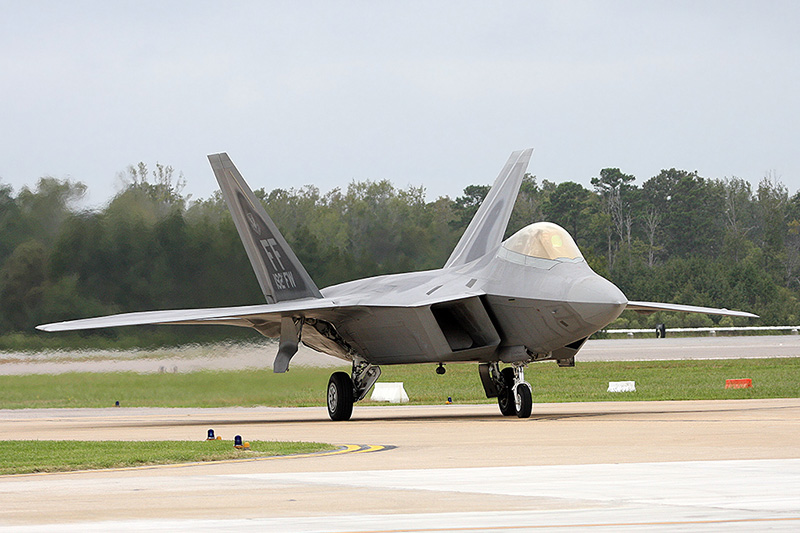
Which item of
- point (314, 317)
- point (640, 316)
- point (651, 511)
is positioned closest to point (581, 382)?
point (314, 317)

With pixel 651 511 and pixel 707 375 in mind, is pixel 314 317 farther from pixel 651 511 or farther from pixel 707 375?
pixel 707 375

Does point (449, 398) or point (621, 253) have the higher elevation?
point (621, 253)

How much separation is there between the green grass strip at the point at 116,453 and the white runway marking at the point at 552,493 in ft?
3.83

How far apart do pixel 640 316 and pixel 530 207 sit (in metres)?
22.6

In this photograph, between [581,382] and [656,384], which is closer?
[656,384]

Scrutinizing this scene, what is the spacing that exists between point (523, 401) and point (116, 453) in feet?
26.0

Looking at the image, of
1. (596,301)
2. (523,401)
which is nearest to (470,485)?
(596,301)

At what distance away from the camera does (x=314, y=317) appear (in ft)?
68.3

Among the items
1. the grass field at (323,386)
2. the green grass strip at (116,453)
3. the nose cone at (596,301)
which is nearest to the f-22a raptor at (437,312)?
the nose cone at (596,301)

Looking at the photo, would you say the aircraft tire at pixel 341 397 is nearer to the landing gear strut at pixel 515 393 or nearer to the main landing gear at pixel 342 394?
the main landing gear at pixel 342 394

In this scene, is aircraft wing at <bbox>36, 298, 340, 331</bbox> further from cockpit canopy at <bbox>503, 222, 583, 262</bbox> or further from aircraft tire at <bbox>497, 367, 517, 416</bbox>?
cockpit canopy at <bbox>503, 222, 583, 262</bbox>

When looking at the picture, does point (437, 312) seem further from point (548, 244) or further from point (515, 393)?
point (548, 244)

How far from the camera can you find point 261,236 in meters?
22.3

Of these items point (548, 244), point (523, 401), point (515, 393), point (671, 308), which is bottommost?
point (523, 401)
